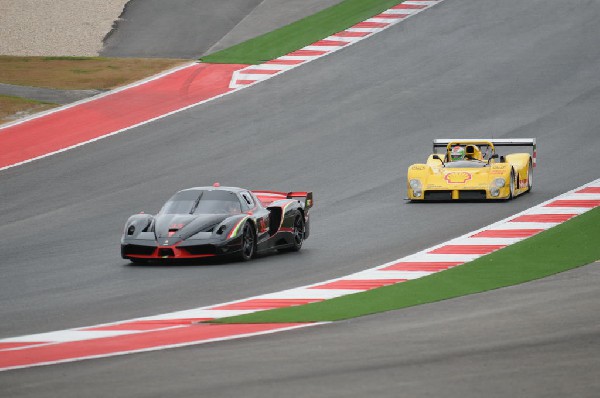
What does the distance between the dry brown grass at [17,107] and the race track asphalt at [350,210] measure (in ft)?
9.83

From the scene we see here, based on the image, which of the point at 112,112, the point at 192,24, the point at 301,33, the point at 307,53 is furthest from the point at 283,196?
the point at 192,24

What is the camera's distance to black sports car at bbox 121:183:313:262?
1712cm

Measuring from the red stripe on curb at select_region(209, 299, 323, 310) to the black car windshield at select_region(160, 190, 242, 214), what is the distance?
408 centimetres

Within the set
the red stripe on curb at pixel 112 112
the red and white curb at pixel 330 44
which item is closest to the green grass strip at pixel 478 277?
the red stripe on curb at pixel 112 112

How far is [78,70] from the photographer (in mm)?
35812

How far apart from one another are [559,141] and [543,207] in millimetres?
6809

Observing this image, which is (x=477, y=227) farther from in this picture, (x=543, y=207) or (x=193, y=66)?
(x=193, y=66)

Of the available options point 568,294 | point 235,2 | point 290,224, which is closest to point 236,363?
point 568,294

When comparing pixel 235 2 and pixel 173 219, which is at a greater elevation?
pixel 235 2

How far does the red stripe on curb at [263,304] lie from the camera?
13469 millimetres

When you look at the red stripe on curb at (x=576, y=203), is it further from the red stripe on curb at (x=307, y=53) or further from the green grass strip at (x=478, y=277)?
the red stripe on curb at (x=307, y=53)

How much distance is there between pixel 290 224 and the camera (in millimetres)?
18891

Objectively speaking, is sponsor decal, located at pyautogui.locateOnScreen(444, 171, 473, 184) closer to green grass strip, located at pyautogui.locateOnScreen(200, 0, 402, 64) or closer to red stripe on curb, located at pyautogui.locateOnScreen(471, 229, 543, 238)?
red stripe on curb, located at pyautogui.locateOnScreen(471, 229, 543, 238)

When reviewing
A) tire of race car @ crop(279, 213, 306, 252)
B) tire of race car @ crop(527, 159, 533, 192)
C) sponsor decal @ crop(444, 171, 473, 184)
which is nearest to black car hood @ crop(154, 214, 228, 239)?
tire of race car @ crop(279, 213, 306, 252)
